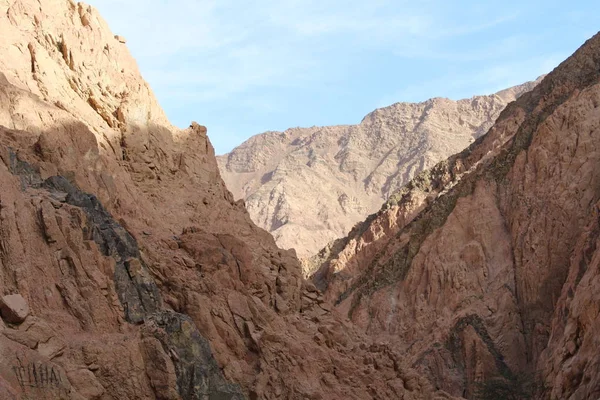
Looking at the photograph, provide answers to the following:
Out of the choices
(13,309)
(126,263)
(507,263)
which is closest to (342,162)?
(507,263)

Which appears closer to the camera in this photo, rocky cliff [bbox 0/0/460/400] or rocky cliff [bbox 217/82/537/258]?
rocky cliff [bbox 0/0/460/400]

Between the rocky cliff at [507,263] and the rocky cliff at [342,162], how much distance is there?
1768 inches

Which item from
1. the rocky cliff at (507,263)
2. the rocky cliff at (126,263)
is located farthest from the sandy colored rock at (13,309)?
the rocky cliff at (507,263)

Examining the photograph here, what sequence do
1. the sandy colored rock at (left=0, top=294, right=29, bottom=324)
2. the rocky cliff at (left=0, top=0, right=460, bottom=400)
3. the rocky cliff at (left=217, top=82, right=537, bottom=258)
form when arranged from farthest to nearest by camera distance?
the rocky cliff at (left=217, top=82, right=537, bottom=258), the rocky cliff at (left=0, top=0, right=460, bottom=400), the sandy colored rock at (left=0, top=294, right=29, bottom=324)

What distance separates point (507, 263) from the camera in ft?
162

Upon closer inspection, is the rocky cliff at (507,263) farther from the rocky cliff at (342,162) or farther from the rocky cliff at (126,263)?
the rocky cliff at (342,162)

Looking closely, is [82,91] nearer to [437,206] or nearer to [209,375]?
[209,375]

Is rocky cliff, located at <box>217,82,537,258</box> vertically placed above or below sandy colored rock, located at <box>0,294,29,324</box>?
above

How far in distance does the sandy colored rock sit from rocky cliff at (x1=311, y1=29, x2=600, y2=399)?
20.5 m

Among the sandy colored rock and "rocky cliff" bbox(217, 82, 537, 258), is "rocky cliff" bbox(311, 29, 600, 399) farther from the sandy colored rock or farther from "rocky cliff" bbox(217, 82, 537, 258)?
"rocky cliff" bbox(217, 82, 537, 258)

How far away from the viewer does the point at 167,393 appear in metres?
Answer: 21.7

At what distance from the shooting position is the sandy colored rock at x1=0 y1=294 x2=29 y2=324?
763 inches

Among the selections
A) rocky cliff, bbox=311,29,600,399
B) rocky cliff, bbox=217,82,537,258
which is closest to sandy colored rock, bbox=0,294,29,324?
rocky cliff, bbox=311,29,600,399

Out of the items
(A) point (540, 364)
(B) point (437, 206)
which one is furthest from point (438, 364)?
(B) point (437, 206)
